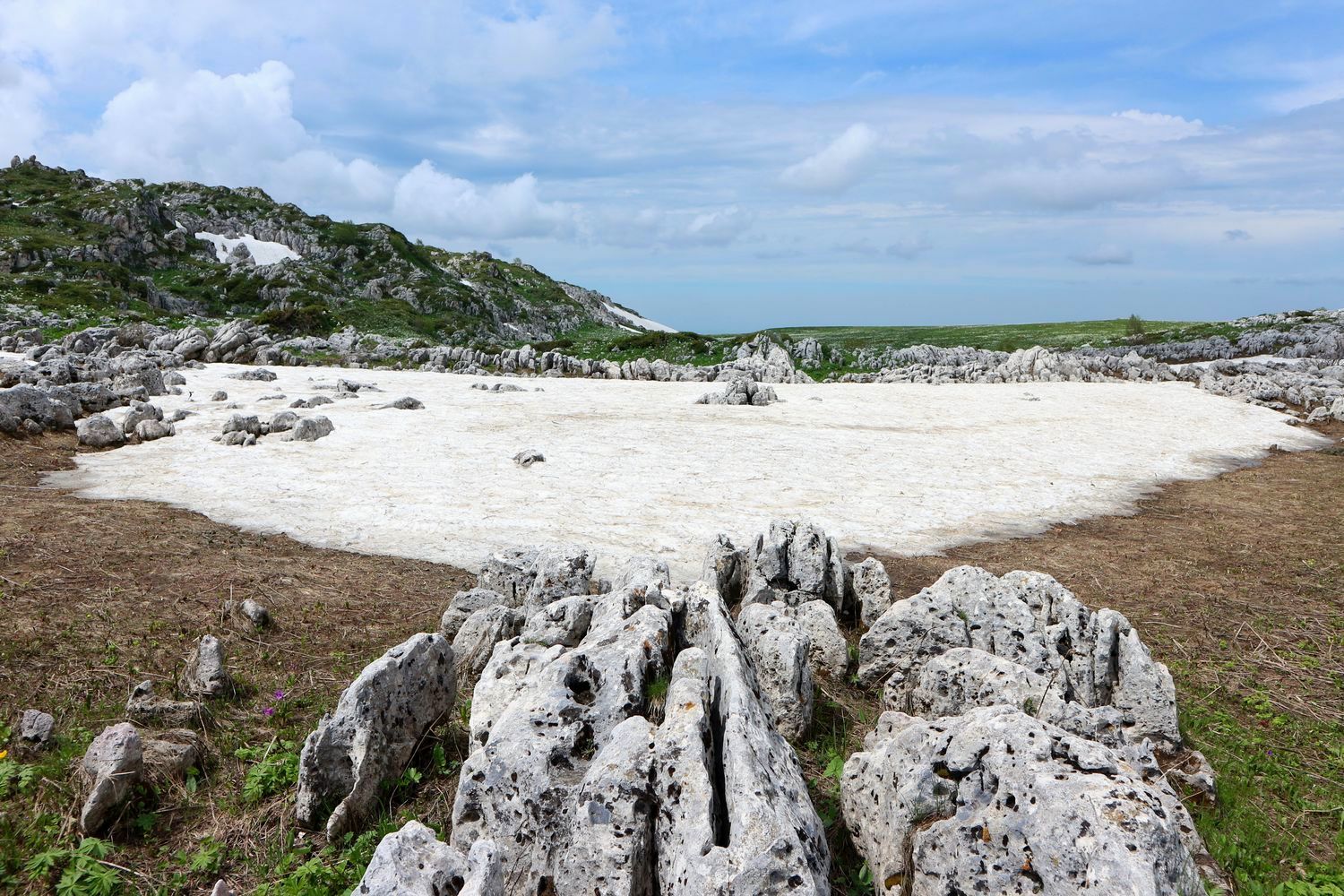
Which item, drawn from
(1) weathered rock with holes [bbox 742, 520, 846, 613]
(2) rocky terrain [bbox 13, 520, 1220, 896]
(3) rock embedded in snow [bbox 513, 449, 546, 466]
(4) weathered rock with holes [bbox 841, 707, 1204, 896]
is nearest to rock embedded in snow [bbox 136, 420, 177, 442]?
(3) rock embedded in snow [bbox 513, 449, 546, 466]

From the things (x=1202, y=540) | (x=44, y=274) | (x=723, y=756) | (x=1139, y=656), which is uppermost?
(x=44, y=274)

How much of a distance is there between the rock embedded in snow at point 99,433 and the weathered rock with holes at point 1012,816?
27.9 m

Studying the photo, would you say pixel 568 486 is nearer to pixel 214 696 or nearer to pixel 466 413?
pixel 214 696

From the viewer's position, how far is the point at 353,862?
662 centimetres

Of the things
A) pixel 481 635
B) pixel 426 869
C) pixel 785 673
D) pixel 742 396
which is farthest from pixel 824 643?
pixel 742 396

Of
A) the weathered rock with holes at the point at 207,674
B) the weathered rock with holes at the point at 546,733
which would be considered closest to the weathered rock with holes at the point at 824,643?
the weathered rock with holes at the point at 546,733

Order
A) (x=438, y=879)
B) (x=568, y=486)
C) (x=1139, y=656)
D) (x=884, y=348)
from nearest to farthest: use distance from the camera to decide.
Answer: (x=438, y=879) < (x=1139, y=656) < (x=568, y=486) < (x=884, y=348)

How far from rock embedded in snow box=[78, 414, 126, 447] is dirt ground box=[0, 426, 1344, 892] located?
4280 millimetres

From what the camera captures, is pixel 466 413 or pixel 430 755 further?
pixel 466 413

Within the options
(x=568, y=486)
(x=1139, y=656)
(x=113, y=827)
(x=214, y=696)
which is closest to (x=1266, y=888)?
(x=1139, y=656)

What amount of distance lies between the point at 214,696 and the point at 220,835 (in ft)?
8.68

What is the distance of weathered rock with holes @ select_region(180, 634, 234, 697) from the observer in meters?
9.14

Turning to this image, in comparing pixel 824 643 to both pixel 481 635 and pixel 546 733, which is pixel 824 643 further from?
pixel 546 733

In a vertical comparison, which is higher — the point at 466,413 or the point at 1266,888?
the point at 466,413
